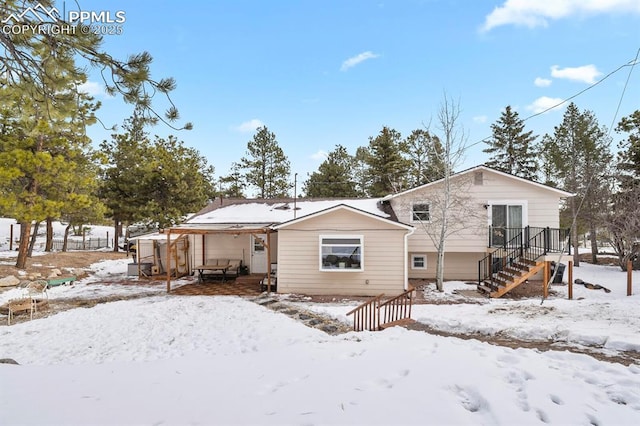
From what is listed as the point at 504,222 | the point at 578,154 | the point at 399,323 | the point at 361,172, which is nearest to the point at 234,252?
the point at 399,323

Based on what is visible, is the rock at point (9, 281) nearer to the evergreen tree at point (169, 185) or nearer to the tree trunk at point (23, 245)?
the tree trunk at point (23, 245)

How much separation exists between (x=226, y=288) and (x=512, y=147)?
2611 cm

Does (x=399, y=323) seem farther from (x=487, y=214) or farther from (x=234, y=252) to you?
(x=234, y=252)

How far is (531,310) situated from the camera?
822cm

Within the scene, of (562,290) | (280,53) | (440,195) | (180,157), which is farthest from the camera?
(180,157)

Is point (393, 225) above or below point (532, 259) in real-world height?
above

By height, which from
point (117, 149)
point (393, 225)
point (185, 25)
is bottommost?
point (393, 225)

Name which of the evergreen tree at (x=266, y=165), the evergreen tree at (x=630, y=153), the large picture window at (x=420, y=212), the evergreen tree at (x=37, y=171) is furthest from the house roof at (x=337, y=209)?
the evergreen tree at (x=266, y=165)

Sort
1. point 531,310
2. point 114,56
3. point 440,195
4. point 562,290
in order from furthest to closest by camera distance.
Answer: point 440,195 → point 562,290 → point 531,310 → point 114,56

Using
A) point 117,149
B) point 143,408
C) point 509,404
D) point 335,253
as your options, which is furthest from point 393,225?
point 117,149

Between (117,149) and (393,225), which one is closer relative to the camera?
(393,225)

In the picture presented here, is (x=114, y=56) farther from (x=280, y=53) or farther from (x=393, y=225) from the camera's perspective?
(x=280, y=53)

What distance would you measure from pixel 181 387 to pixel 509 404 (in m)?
3.40

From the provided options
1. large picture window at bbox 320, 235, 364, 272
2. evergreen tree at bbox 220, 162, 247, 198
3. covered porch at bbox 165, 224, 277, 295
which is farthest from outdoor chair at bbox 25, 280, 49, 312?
evergreen tree at bbox 220, 162, 247, 198
